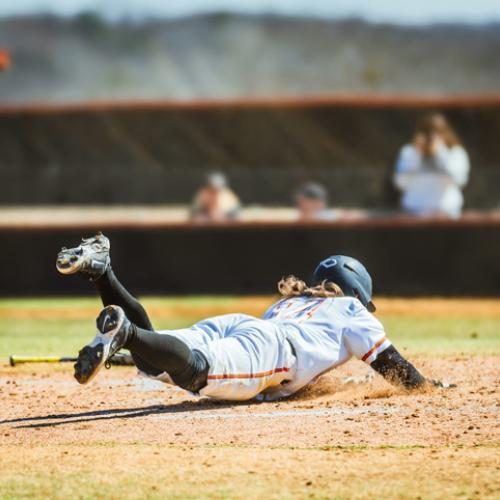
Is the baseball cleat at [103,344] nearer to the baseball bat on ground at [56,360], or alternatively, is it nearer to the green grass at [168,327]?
the baseball bat on ground at [56,360]

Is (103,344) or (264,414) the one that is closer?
(103,344)

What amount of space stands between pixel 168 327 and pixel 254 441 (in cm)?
630

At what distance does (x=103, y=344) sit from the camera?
5699 millimetres

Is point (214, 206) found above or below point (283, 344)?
above

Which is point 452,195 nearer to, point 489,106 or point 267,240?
point 267,240

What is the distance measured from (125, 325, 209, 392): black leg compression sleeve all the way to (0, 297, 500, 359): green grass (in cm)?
325

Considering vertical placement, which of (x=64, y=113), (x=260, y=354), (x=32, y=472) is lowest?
(x=32, y=472)

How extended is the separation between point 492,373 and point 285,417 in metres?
2.19

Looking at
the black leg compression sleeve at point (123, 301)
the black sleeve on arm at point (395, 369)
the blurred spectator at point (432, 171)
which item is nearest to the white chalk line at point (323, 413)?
the black sleeve on arm at point (395, 369)

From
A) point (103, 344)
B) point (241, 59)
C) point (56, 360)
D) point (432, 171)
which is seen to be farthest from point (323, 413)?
point (241, 59)

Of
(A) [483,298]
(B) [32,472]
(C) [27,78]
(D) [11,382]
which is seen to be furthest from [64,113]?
(B) [32,472]

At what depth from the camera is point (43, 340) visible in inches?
435

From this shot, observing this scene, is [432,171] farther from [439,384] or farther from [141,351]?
[141,351]

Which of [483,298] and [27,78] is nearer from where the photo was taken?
[483,298]
